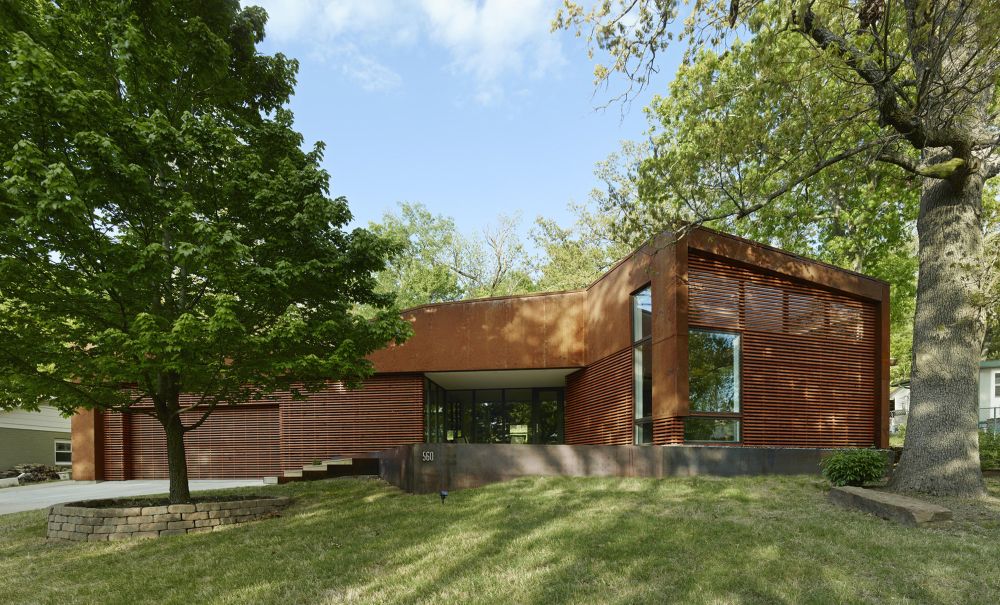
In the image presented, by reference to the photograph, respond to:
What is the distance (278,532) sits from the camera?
8.94 m

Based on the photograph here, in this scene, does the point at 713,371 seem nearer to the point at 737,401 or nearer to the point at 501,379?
the point at 737,401

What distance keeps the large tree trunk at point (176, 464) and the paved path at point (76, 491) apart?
201 inches

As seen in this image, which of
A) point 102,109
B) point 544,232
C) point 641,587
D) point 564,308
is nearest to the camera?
point 641,587

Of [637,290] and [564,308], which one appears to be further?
[564,308]

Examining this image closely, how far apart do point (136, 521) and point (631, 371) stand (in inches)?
398

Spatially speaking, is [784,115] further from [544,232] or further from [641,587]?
[544,232]

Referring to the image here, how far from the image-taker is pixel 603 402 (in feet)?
52.6

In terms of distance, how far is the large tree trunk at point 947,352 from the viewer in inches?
351

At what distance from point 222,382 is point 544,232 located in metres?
25.6

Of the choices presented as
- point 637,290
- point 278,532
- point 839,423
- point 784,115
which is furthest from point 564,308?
point 278,532

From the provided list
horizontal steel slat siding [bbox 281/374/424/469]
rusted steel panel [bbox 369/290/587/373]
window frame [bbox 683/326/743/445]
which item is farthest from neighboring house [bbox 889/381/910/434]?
horizontal steel slat siding [bbox 281/374/424/469]

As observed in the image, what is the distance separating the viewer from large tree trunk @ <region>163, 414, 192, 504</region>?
10.2 meters

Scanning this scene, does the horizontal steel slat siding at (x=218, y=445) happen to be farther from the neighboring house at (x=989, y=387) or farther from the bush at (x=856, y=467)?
the neighboring house at (x=989, y=387)

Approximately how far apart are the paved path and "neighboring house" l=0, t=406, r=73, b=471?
20.4ft
